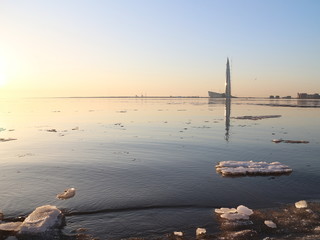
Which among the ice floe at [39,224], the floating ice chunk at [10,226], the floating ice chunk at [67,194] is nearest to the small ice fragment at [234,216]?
the ice floe at [39,224]

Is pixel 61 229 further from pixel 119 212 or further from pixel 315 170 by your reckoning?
pixel 315 170

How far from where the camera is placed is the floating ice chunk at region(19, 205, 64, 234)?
7691mm

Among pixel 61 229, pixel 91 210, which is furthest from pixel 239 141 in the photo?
pixel 61 229

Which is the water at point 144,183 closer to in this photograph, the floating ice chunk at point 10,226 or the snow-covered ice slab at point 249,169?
the snow-covered ice slab at point 249,169

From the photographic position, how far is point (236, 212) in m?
9.21

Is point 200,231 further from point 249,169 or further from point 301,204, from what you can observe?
point 249,169

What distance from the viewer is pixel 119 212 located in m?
9.38

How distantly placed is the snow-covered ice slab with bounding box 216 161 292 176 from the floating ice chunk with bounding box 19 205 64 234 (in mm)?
8282

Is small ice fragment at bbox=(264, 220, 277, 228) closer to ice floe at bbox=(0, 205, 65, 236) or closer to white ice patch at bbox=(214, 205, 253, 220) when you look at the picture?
white ice patch at bbox=(214, 205, 253, 220)

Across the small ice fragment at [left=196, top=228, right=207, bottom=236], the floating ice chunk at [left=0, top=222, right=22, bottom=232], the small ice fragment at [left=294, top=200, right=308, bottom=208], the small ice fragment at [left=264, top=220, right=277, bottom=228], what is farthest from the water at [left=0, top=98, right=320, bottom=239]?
the small ice fragment at [left=264, top=220, right=277, bottom=228]

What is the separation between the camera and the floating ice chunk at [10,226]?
7.90 metres

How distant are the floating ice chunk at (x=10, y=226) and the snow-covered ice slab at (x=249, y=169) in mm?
9238

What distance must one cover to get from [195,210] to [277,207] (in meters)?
2.91

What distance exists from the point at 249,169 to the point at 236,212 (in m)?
5.38
